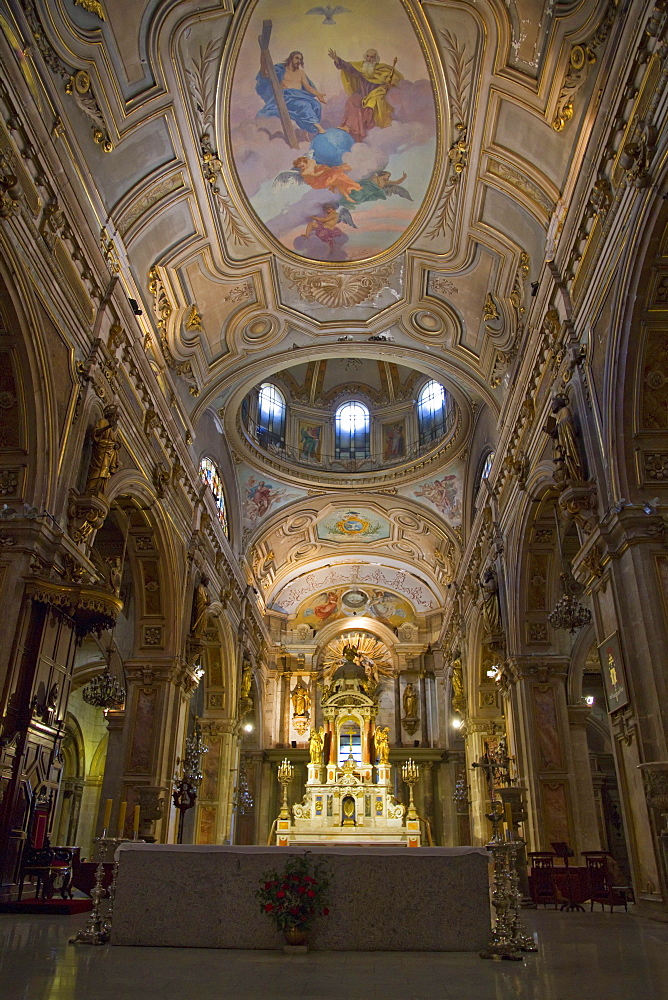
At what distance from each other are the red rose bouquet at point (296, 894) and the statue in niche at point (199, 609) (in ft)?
34.0

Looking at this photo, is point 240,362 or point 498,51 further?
point 240,362

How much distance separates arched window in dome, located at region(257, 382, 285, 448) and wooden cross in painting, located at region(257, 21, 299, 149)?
10.9m

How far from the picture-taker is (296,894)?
228 inches

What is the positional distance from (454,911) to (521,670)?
9059 mm

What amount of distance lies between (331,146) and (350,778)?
68.7 feet

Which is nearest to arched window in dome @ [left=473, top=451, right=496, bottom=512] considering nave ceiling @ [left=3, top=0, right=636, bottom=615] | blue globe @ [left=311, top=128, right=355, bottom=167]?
nave ceiling @ [left=3, top=0, right=636, bottom=615]

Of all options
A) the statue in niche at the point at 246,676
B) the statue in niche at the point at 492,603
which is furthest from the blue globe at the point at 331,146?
the statue in niche at the point at 246,676

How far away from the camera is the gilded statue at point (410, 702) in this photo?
1134 inches

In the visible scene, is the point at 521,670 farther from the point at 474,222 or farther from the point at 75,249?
the point at 75,249

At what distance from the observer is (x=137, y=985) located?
4.41m

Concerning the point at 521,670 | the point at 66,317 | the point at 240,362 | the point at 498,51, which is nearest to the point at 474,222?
the point at 498,51

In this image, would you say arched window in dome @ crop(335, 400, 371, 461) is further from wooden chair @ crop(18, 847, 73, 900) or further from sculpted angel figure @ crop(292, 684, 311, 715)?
wooden chair @ crop(18, 847, 73, 900)

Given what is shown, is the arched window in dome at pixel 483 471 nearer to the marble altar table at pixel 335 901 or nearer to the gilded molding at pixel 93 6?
the gilded molding at pixel 93 6

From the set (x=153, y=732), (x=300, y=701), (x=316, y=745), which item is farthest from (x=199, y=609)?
(x=300, y=701)
